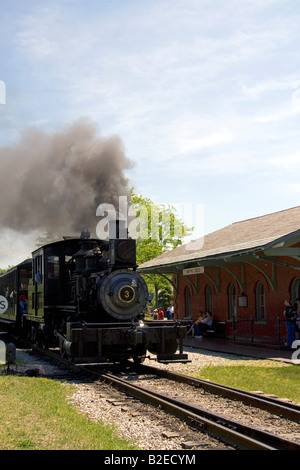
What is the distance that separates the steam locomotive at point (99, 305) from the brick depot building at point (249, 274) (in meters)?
4.61

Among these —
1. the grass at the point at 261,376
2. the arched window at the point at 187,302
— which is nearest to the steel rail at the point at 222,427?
the grass at the point at 261,376

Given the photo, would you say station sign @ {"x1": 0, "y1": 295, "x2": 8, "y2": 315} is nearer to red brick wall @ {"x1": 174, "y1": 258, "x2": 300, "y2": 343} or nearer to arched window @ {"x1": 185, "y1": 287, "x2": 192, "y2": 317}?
red brick wall @ {"x1": 174, "y1": 258, "x2": 300, "y2": 343}

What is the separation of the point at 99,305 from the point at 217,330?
11.2 meters

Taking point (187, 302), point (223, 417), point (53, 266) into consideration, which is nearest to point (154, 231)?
point (187, 302)

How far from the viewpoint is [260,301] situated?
766 inches

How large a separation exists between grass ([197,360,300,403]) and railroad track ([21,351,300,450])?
87 centimetres

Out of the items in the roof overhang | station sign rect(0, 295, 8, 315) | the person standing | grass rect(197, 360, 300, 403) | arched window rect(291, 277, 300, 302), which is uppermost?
the roof overhang

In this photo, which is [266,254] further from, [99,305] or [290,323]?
[99,305]

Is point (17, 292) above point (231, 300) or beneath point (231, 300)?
above

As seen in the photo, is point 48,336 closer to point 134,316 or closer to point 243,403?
point 134,316

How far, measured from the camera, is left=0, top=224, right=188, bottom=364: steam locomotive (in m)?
11.3

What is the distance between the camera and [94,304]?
39.1ft

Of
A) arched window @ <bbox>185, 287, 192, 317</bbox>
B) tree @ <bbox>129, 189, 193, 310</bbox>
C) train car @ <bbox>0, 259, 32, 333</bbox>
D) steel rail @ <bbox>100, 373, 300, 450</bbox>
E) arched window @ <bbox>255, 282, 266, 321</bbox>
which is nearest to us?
steel rail @ <bbox>100, 373, 300, 450</bbox>

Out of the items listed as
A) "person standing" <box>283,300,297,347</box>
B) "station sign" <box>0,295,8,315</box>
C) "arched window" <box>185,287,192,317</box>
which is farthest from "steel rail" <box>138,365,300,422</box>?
"arched window" <box>185,287,192,317</box>
